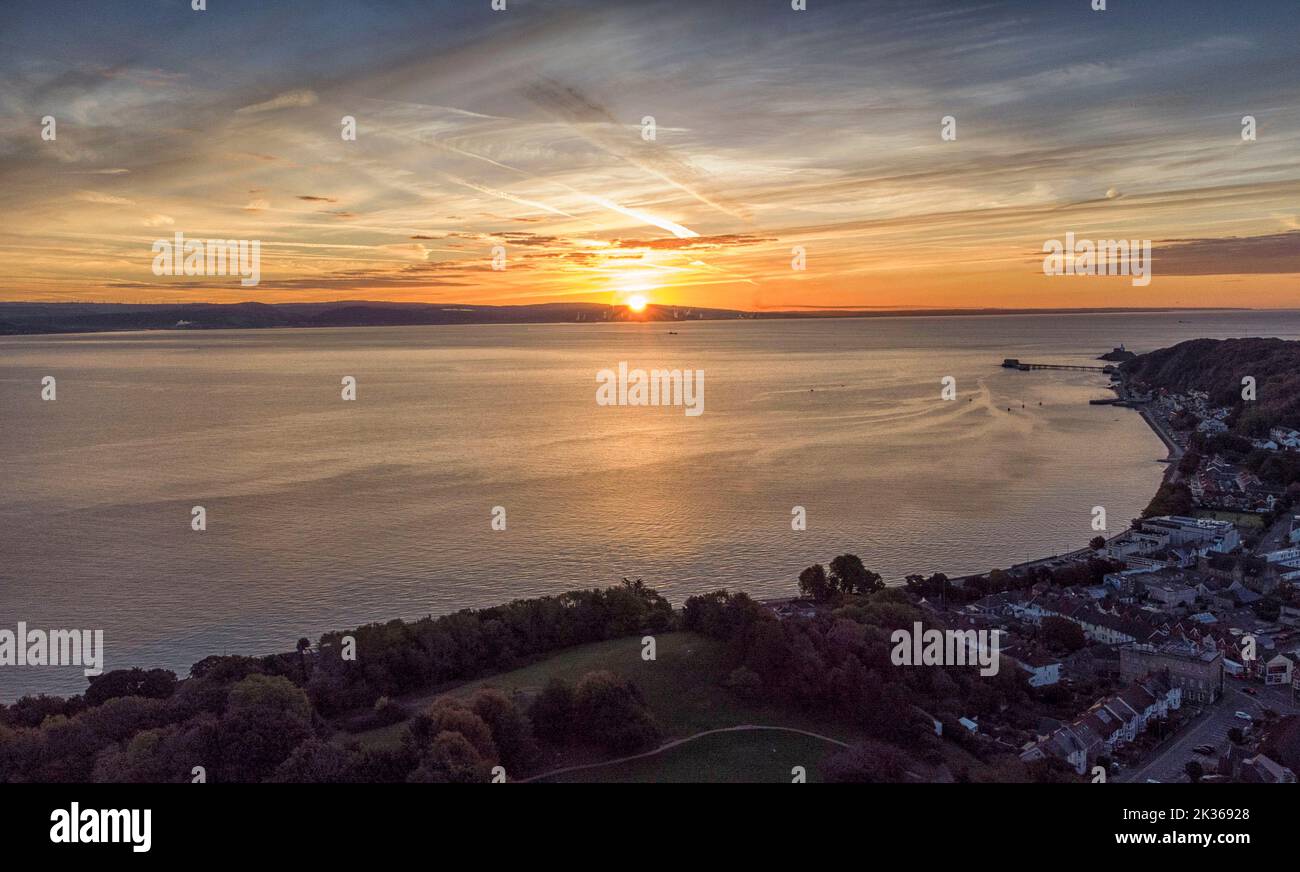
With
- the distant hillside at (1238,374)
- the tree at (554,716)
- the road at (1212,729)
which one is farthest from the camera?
the distant hillside at (1238,374)

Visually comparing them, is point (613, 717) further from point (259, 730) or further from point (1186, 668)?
point (1186, 668)

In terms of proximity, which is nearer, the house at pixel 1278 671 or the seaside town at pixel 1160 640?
the seaside town at pixel 1160 640

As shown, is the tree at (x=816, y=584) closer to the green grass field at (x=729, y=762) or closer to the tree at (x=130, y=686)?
the green grass field at (x=729, y=762)

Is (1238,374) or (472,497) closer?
(472,497)

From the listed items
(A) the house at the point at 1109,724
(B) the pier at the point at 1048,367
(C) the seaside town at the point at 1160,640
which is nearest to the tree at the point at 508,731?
(C) the seaside town at the point at 1160,640

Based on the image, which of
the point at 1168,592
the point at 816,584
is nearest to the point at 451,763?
the point at 816,584

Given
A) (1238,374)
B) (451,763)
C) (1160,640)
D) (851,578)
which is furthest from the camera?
(1238,374)
